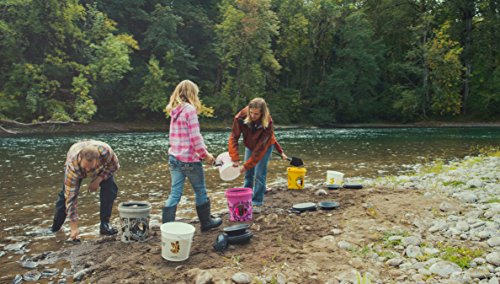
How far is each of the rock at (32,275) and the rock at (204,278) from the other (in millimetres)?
1931

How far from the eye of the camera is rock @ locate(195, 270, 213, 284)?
12.7 ft

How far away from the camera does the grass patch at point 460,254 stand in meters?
3.93

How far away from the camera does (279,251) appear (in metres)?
4.60

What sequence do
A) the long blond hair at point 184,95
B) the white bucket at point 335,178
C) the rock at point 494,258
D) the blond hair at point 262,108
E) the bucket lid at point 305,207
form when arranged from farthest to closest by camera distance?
1. the white bucket at point 335,178
2. the bucket lid at point 305,207
3. the blond hair at point 262,108
4. the long blond hair at point 184,95
5. the rock at point 494,258

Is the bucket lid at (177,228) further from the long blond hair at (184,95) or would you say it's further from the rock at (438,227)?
the rock at (438,227)

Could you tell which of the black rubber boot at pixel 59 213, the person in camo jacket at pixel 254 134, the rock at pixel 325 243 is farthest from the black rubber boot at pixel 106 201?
the rock at pixel 325 243

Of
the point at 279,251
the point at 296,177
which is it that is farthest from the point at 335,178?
the point at 279,251

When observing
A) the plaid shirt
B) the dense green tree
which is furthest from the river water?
the dense green tree

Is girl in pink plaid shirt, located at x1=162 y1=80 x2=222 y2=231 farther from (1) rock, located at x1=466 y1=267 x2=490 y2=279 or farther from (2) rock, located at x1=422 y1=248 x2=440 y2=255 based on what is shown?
(1) rock, located at x1=466 y1=267 x2=490 y2=279

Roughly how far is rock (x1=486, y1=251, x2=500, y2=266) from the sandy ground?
3.12 ft

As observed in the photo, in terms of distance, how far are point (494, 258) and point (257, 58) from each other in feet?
116

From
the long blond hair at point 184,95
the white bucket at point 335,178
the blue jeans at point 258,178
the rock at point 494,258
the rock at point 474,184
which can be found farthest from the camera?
the white bucket at point 335,178

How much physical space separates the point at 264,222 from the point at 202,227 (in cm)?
97

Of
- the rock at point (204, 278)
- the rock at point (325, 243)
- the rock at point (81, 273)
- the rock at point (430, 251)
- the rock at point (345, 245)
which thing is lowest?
the rock at point (81, 273)
